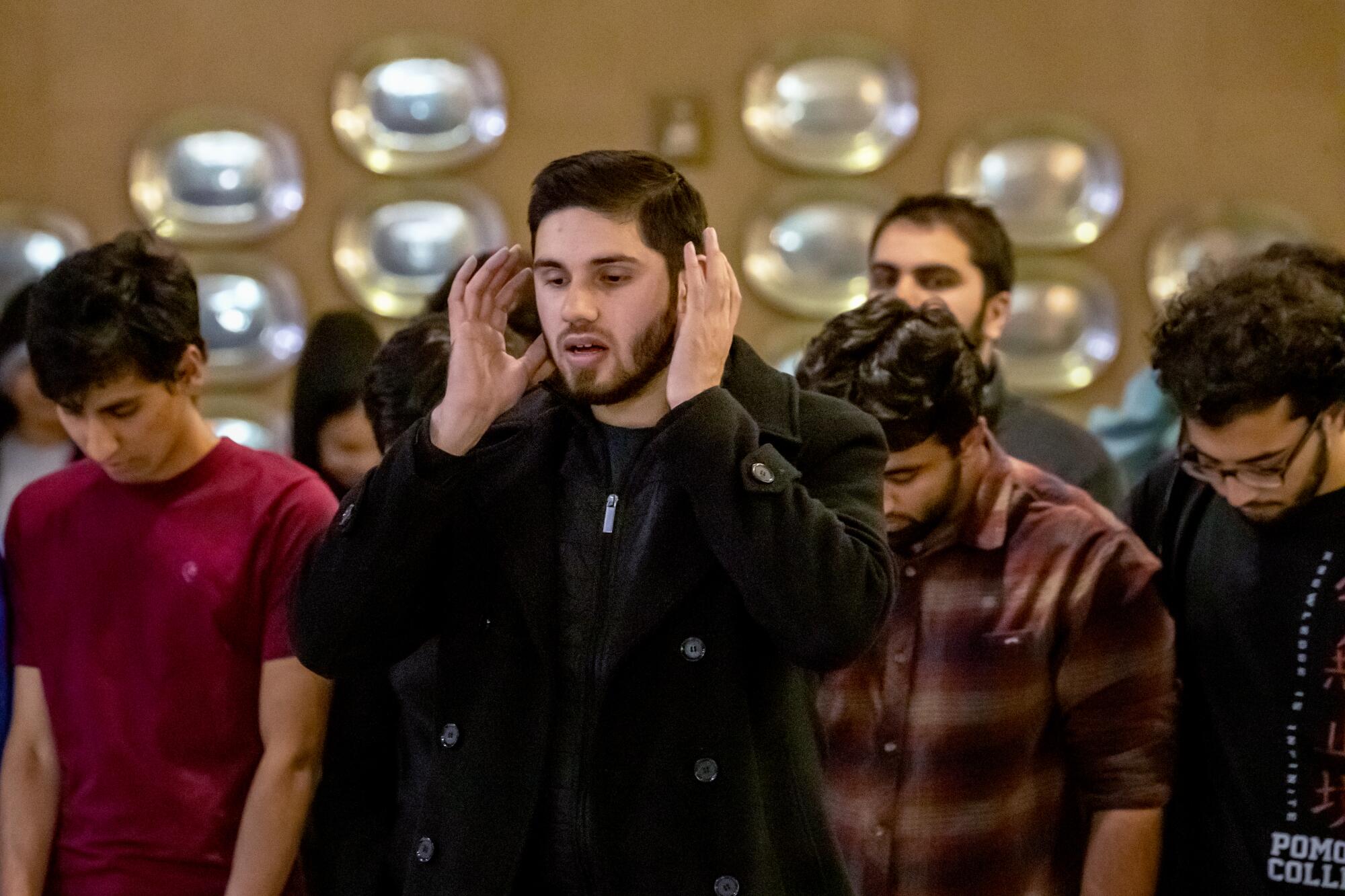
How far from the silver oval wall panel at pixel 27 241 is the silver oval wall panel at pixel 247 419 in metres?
0.53

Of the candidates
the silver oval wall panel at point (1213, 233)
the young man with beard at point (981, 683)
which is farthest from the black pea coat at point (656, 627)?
the silver oval wall panel at point (1213, 233)

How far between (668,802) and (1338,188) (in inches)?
129

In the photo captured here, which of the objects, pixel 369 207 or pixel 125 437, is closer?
pixel 125 437

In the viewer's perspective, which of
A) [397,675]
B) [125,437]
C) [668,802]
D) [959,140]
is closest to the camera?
[668,802]

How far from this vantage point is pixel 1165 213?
405 cm

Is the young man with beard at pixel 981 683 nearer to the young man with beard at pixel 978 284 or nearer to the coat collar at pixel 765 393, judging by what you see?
the coat collar at pixel 765 393

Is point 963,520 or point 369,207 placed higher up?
point 369,207

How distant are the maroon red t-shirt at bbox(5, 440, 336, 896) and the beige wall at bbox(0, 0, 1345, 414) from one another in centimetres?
211

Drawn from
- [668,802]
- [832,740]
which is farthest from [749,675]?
[832,740]

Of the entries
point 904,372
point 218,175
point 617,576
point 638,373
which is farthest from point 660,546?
point 218,175

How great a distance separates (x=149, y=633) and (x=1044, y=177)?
2780 mm

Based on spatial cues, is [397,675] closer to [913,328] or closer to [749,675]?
[749,675]

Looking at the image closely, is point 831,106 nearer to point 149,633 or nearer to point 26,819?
point 149,633

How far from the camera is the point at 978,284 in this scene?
2.92 meters
